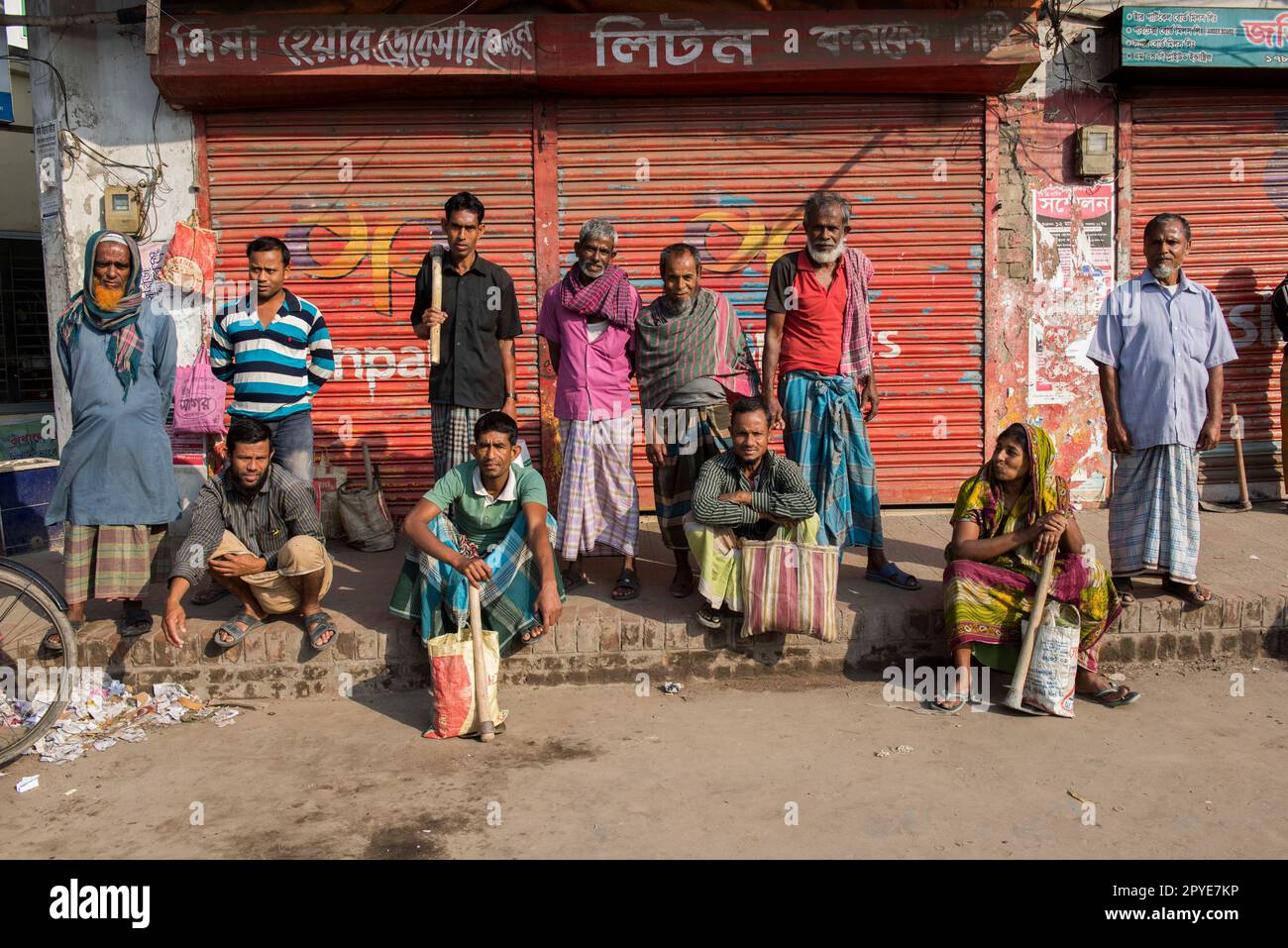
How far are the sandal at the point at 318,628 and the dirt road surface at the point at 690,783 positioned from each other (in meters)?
0.26

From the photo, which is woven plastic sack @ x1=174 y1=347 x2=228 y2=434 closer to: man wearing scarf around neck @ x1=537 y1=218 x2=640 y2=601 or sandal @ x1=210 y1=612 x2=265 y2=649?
sandal @ x1=210 y1=612 x2=265 y2=649

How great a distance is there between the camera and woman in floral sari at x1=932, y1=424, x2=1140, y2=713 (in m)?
4.28

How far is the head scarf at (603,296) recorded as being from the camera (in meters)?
4.98

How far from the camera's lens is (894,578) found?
5125mm

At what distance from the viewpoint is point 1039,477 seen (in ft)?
14.2

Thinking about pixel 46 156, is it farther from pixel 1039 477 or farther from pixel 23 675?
pixel 1039 477

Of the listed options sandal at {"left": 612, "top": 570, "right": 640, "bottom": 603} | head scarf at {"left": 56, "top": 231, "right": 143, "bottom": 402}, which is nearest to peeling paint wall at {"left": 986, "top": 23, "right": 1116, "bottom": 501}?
sandal at {"left": 612, "top": 570, "right": 640, "bottom": 603}

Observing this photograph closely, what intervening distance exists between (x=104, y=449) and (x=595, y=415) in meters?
2.22

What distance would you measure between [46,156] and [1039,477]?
243 inches

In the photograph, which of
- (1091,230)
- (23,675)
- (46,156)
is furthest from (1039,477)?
(46,156)

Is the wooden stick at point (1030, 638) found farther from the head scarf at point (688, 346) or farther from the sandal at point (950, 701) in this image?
the head scarf at point (688, 346)

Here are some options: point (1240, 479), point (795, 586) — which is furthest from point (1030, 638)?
point (1240, 479)

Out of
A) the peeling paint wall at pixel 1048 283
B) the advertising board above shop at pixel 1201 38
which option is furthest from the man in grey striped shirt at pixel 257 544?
the advertising board above shop at pixel 1201 38

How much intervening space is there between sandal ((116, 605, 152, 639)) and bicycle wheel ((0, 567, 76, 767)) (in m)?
0.32
